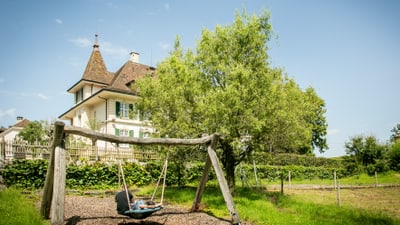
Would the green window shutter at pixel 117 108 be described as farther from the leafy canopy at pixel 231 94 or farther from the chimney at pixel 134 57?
the leafy canopy at pixel 231 94

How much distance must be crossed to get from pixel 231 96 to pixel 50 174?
21.7 ft

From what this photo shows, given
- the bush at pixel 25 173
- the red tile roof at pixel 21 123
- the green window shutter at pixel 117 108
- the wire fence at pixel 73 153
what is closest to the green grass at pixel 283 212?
the wire fence at pixel 73 153

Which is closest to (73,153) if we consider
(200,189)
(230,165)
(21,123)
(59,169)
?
(230,165)

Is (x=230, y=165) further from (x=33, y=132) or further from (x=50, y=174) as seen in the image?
(x=33, y=132)

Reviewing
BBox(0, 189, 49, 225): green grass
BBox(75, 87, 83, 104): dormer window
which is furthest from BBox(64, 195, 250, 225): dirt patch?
BBox(75, 87, 83, 104): dormer window

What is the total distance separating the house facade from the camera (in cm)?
2892

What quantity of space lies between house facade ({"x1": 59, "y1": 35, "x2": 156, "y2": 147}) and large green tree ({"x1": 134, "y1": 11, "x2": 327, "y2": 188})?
45.7 ft

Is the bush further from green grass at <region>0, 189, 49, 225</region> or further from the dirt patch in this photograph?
green grass at <region>0, 189, 49, 225</region>

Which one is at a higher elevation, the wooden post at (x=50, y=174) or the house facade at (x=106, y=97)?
the house facade at (x=106, y=97)

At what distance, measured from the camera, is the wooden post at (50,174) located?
7.24 metres

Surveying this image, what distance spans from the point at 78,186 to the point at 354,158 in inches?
1123

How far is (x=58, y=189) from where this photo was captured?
23.2 ft

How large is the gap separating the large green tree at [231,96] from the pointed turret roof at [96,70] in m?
18.4

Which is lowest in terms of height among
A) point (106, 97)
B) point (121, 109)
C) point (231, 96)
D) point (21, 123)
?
point (231, 96)
